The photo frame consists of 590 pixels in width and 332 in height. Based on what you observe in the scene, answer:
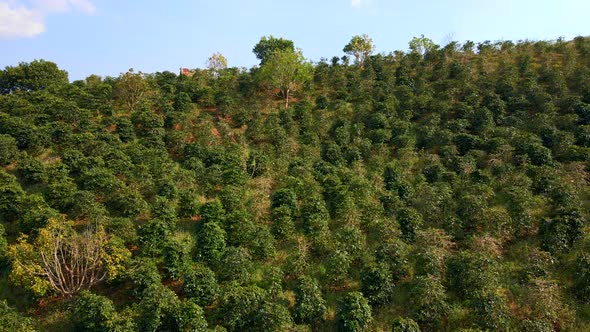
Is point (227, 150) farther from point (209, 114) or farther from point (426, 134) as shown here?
point (426, 134)

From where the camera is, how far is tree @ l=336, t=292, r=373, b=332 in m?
17.1

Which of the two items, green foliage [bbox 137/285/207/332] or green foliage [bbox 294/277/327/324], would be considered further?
green foliage [bbox 294/277/327/324]

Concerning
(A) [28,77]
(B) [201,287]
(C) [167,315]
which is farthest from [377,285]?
(A) [28,77]

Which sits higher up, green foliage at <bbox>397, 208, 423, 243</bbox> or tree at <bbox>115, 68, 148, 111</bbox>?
tree at <bbox>115, 68, 148, 111</bbox>

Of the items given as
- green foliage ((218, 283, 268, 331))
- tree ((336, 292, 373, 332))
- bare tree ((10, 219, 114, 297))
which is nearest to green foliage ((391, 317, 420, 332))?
tree ((336, 292, 373, 332))

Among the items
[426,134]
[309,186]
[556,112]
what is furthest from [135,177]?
[556,112]

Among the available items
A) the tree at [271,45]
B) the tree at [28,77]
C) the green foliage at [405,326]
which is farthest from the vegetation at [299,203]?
the tree at [271,45]

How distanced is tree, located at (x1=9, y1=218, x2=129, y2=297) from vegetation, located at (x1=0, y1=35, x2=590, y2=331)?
108mm

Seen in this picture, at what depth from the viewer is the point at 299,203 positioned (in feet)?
86.8

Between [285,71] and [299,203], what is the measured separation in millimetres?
20179

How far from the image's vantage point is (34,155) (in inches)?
1177

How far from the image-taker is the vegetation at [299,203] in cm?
1786

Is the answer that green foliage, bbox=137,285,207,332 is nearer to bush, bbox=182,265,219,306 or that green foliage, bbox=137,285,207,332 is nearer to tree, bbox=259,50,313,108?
bush, bbox=182,265,219,306

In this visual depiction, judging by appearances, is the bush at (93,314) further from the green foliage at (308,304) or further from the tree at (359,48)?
the tree at (359,48)
